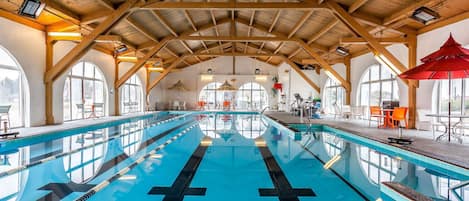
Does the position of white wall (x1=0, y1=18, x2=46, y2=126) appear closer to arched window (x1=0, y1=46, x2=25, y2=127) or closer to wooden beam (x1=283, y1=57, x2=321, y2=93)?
arched window (x1=0, y1=46, x2=25, y2=127)

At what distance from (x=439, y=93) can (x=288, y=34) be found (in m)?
5.56

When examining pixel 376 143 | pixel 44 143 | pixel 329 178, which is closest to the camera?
pixel 329 178

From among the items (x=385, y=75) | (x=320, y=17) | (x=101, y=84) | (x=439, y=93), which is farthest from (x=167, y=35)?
(x=439, y=93)

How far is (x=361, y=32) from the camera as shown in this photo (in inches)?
272

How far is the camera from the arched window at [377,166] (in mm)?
3592

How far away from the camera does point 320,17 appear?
8281 millimetres

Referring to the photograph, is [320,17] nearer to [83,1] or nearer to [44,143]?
[83,1]

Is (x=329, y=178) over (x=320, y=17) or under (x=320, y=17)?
under

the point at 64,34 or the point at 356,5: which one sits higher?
the point at 356,5

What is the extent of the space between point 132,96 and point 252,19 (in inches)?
317

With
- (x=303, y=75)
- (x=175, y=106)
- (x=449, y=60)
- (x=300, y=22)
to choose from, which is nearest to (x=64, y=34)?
(x=300, y=22)

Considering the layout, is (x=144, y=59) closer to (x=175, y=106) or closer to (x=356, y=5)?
(x=356, y=5)

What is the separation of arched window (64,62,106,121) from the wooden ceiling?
3.46ft

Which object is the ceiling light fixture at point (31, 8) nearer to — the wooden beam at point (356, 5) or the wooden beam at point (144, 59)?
the wooden beam at point (144, 59)
